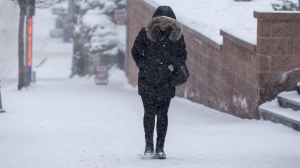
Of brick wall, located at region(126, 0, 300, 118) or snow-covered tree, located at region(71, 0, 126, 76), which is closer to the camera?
brick wall, located at region(126, 0, 300, 118)

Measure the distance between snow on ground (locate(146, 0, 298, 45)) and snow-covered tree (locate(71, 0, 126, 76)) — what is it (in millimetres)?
14101

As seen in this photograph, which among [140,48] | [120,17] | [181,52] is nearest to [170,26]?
[181,52]

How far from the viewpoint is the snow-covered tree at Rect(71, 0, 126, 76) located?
3597 centimetres

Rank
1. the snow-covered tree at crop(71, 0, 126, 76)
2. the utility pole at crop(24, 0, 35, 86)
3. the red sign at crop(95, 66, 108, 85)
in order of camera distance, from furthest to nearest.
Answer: the snow-covered tree at crop(71, 0, 126, 76), the red sign at crop(95, 66, 108, 85), the utility pole at crop(24, 0, 35, 86)

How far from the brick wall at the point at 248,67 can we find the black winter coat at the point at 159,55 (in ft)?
11.9

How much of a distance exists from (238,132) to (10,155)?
3.72 m

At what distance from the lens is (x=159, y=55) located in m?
8.33

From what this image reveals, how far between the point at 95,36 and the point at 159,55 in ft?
92.0

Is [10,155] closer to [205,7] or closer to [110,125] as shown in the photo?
[110,125]

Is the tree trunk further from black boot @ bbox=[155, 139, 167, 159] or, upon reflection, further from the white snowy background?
black boot @ bbox=[155, 139, 167, 159]

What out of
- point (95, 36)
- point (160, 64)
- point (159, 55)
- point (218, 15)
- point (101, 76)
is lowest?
point (101, 76)

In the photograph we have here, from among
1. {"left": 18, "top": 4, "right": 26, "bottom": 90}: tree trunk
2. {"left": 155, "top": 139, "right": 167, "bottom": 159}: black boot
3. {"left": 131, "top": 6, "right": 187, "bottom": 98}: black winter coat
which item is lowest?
{"left": 18, "top": 4, "right": 26, "bottom": 90}: tree trunk

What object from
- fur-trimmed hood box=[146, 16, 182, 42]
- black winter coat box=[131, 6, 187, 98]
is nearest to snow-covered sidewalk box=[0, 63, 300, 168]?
black winter coat box=[131, 6, 187, 98]

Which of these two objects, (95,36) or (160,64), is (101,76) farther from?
(160,64)
